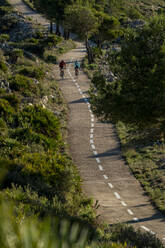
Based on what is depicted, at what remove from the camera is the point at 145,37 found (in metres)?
16.0

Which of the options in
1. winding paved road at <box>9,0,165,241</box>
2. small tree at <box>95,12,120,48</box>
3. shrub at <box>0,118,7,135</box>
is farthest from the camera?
small tree at <box>95,12,120,48</box>

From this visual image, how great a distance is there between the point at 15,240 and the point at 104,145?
70.6 feet

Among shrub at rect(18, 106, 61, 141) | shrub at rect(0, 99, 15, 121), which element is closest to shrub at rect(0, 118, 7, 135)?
shrub at rect(18, 106, 61, 141)

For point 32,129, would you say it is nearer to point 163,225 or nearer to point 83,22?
point 163,225

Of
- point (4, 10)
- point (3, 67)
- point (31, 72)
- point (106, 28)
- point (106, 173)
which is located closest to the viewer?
point (106, 173)

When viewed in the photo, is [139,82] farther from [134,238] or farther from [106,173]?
[134,238]

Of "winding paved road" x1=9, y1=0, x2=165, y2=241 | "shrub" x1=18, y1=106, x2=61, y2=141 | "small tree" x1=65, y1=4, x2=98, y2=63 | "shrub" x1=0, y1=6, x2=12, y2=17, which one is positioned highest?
"small tree" x1=65, y1=4, x2=98, y2=63

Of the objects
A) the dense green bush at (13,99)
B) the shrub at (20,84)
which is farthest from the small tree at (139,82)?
the shrub at (20,84)

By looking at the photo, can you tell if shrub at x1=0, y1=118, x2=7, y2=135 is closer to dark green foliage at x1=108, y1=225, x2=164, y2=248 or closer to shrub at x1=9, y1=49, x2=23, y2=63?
dark green foliage at x1=108, y1=225, x2=164, y2=248

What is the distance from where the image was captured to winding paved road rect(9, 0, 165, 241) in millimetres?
15094

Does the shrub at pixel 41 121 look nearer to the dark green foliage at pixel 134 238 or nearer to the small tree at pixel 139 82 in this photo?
the small tree at pixel 139 82

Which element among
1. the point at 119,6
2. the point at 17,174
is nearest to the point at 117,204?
the point at 17,174

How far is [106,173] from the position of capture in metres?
19.4

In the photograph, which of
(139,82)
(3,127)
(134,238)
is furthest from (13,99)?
(134,238)
